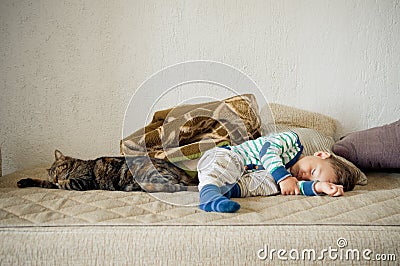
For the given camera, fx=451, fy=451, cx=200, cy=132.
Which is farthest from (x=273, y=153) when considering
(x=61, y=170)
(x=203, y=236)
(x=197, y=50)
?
(x=197, y=50)

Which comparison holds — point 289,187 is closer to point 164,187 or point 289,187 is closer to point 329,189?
point 329,189

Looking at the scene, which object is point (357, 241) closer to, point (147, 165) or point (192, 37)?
point (147, 165)

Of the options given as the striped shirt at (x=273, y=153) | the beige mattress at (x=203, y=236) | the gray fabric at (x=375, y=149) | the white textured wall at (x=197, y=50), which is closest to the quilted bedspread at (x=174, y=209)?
the beige mattress at (x=203, y=236)

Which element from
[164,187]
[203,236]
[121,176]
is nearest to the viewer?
[203,236]

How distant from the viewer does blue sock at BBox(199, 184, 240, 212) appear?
53.2 inches

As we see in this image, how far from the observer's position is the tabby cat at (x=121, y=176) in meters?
1.68

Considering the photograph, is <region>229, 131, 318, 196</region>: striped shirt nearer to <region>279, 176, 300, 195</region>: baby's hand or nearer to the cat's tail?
<region>279, 176, 300, 195</region>: baby's hand

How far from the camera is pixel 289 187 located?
1.59 metres

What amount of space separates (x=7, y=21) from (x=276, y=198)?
1.93 meters

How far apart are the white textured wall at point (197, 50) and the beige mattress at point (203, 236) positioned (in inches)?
51.4

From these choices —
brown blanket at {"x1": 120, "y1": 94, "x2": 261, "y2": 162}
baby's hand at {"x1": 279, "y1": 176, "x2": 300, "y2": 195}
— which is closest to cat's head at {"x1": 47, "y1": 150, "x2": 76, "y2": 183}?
brown blanket at {"x1": 120, "y1": 94, "x2": 261, "y2": 162}

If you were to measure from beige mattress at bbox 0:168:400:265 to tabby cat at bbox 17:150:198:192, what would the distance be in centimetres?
29

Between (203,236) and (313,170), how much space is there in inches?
24.6

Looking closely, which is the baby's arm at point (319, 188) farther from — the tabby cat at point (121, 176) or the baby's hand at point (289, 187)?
the tabby cat at point (121, 176)
